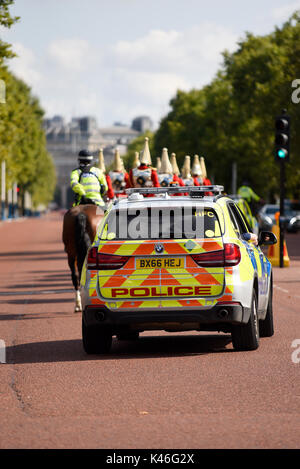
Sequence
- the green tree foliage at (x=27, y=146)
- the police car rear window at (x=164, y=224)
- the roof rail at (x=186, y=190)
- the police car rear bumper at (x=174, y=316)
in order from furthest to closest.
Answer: the green tree foliage at (x=27, y=146), the roof rail at (x=186, y=190), the police car rear window at (x=164, y=224), the police car rear bumper at (x=174, y=316)

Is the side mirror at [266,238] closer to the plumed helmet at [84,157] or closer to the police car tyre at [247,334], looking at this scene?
the police car tyre at [247,334]

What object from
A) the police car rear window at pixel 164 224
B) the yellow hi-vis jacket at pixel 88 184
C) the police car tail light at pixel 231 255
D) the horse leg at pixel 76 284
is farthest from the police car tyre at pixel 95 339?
the yellow hi-vis jacket at pixel 88 184

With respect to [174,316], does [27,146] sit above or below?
below

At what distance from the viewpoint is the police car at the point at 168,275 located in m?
11.4

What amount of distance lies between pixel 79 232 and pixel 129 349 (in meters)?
4.49

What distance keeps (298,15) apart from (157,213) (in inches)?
2085

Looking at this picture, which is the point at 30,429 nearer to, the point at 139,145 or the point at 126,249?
the point at 126,249

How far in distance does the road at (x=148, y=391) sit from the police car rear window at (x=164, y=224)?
3.93 ft

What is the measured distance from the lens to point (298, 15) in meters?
62.9

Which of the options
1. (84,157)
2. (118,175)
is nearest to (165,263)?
(84,157)

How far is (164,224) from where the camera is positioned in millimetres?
11695

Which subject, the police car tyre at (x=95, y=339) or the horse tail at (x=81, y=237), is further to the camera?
the horse tail at (x=81, y=237)

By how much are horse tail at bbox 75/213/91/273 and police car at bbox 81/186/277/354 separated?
15.9 feet

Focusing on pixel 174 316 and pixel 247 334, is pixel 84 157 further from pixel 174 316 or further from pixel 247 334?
pixel 174 316
